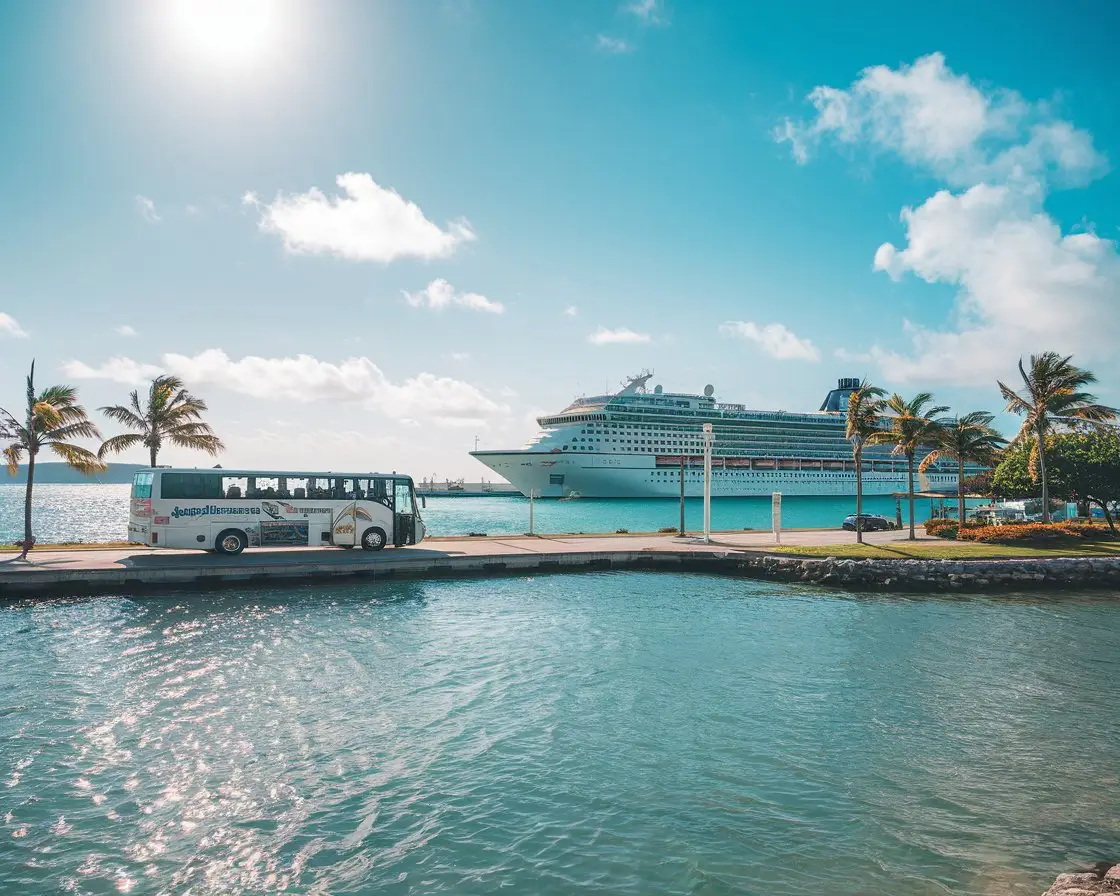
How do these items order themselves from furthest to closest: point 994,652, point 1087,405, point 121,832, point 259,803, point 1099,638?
point 1087,405
point 1099,638
point 994,652
point 259,803
point 121,832

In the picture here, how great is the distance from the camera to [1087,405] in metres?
34.0

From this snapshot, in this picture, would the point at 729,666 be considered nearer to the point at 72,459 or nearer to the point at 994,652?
the point at 994,652

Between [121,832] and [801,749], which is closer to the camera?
[121,832]

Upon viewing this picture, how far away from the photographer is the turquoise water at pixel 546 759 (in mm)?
6398

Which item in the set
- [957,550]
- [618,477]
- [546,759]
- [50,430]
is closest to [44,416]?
[50,430]

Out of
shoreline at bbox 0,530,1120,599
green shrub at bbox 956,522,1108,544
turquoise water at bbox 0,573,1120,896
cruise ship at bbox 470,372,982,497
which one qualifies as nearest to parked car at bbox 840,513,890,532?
green shrub at bbox 956,522,1108,544

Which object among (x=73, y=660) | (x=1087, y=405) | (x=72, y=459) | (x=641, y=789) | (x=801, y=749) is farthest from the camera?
(x=1087, y=405)

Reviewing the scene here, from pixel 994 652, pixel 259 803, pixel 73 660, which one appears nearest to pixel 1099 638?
pixel 994 652

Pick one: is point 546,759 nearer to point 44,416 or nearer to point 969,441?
point 44,416

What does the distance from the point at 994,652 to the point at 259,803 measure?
1493 centimetres

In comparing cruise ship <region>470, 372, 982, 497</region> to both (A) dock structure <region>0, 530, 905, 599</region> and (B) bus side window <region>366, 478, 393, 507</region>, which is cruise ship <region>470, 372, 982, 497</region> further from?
(B) bus side window <region>366, 478, 393, 507</region>

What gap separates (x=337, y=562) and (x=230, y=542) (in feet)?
14.3

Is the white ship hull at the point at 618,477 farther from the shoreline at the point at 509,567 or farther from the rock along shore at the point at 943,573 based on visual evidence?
the rock along shore at the point at 943,573

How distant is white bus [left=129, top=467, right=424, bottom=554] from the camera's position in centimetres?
2295
